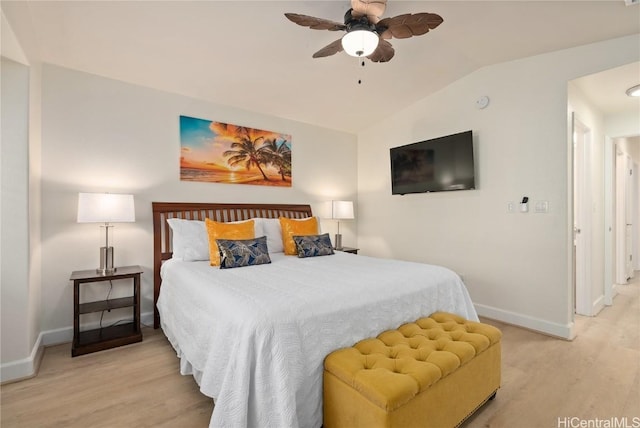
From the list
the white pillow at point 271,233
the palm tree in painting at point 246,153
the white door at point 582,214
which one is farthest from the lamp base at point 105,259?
the white door at point 582,214

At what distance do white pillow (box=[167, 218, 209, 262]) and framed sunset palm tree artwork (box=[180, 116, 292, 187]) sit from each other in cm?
69

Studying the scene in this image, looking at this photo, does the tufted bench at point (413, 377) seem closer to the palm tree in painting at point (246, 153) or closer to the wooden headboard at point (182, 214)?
the wooden headboard at point (182, 214)

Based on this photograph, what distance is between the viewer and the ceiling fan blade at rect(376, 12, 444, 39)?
1.96 m

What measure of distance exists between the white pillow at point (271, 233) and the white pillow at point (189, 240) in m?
0.63

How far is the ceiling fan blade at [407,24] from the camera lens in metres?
1.96

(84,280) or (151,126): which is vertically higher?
(151,126)

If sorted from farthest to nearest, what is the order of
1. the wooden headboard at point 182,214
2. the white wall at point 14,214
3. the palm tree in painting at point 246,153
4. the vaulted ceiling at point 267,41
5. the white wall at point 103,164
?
the palm tree in painting at point 246,153 < the wooden headboard at point 182,214 < the white wall at point 103,164 < the vaulted ceiling at point 267,41 < the white wall at point 14,214

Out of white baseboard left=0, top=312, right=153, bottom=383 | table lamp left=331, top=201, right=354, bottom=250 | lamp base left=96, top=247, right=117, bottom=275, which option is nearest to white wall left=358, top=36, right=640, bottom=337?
table lamp left=331, top=201, right=354, bottom=250

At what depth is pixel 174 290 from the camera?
2.52 meters

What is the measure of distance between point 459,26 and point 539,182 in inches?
67.8

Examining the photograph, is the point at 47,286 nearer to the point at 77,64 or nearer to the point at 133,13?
the point at 77,64

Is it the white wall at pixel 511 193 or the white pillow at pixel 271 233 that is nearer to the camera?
the white wall at pixel 511 193

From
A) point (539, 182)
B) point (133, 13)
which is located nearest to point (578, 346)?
point (539, 182)

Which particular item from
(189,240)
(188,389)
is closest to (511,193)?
(189,240)
